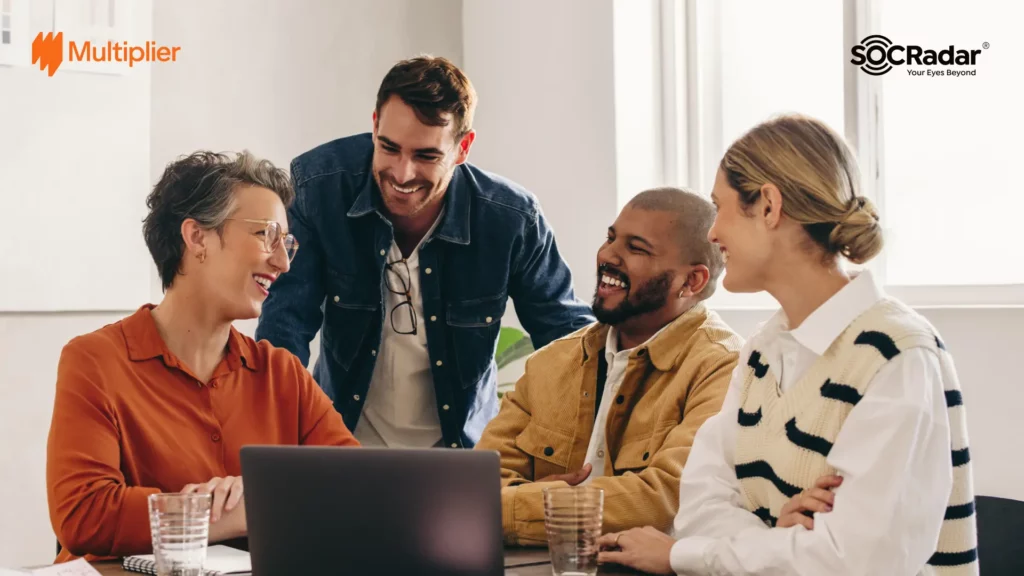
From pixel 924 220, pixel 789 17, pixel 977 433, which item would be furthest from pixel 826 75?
pixel 977 433

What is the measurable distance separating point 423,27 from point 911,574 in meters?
3.61

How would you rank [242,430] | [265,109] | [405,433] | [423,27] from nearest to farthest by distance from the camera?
1. [242,430]
2. [405,433]
3. [265,109]
4. [423,27]

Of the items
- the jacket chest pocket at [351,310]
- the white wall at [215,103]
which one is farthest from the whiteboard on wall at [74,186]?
the jacket chest pocket at [351,310]

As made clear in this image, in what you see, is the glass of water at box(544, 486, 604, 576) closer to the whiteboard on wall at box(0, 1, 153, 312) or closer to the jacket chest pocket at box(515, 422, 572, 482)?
the jacket chest pocket at box(515, 422, 572, 482)

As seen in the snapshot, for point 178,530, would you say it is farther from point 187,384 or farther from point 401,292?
point 401,292

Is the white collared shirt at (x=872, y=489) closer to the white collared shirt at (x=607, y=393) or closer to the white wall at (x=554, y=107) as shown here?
the white collared shirt at (x=607, y=393)

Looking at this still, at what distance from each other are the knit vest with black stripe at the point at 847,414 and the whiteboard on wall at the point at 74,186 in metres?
2.73

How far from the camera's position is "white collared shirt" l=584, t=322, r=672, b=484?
2.21 m

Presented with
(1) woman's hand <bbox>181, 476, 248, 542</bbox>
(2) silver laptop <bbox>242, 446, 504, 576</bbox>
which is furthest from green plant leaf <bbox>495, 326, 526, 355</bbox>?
(2) silver laptop <bbox>242, 446, 504, 576</bbox>

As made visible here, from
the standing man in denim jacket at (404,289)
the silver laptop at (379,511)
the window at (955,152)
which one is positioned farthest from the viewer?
the window at (955,152)

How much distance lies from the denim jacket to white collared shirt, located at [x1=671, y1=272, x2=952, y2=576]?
1.30m

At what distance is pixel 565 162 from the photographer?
4246 millimetres

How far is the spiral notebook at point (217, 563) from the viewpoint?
61.3 inches

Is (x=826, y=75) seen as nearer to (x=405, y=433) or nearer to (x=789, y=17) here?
(x=789, y=17)
